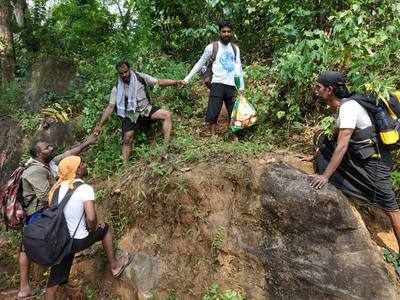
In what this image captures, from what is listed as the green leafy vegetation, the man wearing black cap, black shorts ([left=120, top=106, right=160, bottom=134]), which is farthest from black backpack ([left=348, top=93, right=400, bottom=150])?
black shorts ([left=120, top=106, right=160, bottom=134])

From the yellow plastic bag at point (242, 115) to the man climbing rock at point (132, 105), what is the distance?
970 mm

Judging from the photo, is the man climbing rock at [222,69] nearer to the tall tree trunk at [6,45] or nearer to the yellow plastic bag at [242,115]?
the yellow plastic bag at [242,115]

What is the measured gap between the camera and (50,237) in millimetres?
5176

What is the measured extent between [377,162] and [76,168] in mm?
3199

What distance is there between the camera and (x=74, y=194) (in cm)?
523

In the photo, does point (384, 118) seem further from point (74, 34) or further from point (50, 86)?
point (74, 34)

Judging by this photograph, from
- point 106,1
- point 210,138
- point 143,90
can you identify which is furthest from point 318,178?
point 106,1

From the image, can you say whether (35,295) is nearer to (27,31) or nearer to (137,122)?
(137,122)

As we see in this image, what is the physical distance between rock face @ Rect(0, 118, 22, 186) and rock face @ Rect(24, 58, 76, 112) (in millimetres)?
512

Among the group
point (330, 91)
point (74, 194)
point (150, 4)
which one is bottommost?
point (74, 194)

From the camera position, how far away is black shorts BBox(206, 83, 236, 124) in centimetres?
699

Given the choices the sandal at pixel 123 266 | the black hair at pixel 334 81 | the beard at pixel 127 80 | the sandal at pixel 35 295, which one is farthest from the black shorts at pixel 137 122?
the black hair at pixel 334 81

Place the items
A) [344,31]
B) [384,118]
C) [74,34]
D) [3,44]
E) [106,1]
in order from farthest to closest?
[106,1] < [74,34] < [3,44] < [344,31] < [384,118]

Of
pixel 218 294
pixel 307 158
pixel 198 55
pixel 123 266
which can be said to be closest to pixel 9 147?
pixel 198 55
